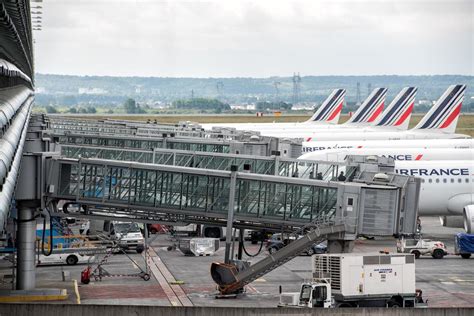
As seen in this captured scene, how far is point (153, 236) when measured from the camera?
10419cm

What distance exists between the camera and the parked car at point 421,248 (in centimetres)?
8875

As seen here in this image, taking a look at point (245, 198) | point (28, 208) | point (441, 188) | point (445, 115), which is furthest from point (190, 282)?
point (445, 115)

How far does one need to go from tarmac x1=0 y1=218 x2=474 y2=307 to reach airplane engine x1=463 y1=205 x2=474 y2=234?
312 centimetres

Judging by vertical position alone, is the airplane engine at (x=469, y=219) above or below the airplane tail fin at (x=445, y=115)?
below

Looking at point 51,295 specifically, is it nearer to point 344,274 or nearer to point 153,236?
point 344,274

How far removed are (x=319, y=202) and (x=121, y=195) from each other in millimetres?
11073

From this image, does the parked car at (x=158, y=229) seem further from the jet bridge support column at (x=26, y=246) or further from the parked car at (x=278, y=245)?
the jet bridge support column at (x=26, y=246)

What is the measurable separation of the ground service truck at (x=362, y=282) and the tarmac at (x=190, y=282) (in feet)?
10.2

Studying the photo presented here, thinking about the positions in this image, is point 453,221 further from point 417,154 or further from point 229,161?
point 229,161

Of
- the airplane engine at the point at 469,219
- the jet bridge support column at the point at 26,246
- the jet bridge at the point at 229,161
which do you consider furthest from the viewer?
the airplane engine at the point at 469,219

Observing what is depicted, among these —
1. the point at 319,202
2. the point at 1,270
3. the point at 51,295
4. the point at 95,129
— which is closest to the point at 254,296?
the point at 319,202

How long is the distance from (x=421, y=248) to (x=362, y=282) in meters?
28.9

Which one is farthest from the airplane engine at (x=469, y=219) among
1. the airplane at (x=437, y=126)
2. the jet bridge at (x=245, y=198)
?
the airplane at (x=437, y=126)

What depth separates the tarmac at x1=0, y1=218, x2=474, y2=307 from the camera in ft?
218
